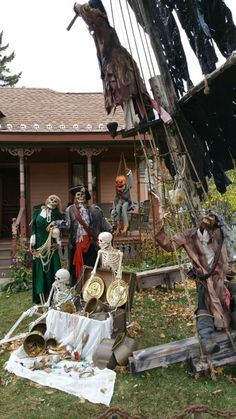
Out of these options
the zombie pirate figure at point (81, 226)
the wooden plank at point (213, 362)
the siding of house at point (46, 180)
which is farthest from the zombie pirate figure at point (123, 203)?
the wooden plank at point (213, 362)

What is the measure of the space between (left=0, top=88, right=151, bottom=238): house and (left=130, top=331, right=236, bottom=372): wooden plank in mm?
8466

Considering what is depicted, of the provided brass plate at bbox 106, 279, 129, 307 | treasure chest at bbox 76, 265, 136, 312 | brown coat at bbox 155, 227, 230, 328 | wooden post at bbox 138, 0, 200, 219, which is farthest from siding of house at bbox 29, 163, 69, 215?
brown coat at bbox 155, 227, 230, 328

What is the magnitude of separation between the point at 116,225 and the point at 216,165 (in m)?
6.45

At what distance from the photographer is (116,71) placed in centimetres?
447

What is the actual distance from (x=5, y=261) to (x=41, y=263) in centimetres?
481

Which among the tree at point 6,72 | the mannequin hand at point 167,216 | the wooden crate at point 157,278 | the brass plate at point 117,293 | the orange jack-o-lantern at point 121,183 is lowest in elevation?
the wooden crate at point 157,278

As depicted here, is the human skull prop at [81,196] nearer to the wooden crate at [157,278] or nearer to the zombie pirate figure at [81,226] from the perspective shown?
the zombie pirate figure at [81,226]

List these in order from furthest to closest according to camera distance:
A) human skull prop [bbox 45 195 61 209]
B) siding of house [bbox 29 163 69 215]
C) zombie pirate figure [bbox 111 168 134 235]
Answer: siding of house [bbox 29 163 69 215], zombie pirate figure [bbox 111 168 134 235], human skull prop [bbox 45 195 61 209]

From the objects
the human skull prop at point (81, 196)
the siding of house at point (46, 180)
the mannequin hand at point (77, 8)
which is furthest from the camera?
the siding of house at point (46, 180)

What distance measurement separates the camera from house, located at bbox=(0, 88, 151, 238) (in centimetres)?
1252

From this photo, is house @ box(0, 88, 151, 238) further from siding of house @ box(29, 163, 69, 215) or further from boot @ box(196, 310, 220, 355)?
boot @ box(196, 310, 220, 355)

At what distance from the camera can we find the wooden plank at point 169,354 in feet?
14.5

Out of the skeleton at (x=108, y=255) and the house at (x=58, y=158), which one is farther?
the house at (x=58, y=158)

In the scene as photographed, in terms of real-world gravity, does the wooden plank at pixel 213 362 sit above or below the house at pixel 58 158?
below
